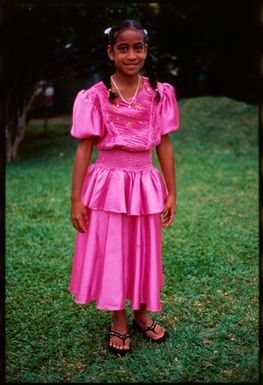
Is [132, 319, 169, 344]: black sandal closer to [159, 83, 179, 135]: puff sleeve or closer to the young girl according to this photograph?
the young girl

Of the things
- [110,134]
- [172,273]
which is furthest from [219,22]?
[110,134]

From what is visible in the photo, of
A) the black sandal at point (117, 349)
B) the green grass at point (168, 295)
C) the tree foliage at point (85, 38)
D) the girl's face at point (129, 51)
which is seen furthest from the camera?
the tree foliage at point (85, 38)

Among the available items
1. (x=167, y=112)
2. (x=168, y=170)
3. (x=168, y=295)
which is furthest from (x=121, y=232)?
(x=168, y=295)

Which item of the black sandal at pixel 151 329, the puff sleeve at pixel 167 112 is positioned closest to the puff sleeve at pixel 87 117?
the puff sleeve at pixel 167 112

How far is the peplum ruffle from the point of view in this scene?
249 cm

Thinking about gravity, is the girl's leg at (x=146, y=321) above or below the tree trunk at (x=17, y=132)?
below

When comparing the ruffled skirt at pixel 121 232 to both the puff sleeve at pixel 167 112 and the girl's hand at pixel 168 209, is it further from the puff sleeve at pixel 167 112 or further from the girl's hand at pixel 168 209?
the puff sleeve at pixel 167 112

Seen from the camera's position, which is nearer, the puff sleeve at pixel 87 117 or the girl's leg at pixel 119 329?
the puff sleeve at pixel 87 117

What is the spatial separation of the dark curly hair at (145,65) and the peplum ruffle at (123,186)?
1.01 feet

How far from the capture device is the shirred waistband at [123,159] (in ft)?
8.29

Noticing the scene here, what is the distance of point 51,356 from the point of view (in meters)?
2.61

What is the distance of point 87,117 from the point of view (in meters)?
2.42

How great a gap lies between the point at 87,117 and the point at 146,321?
1.16 meters

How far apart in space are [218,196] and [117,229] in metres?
3.74
